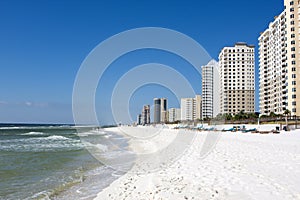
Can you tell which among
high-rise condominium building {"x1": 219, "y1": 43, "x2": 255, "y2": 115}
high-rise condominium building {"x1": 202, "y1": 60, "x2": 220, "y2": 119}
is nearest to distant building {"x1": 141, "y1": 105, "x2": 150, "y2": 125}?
high-rise condominium building {"x1": 202, "y1": 60, "x2": 220, "y2": 119}

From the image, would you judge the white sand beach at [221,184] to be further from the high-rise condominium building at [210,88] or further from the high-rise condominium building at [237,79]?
the high-rise condominium building at [210,88]

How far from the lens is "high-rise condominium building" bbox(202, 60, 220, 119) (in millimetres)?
116875

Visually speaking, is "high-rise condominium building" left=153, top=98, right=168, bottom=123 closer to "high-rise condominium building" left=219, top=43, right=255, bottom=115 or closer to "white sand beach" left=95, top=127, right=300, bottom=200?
"high-rise condominium building" left=219, top=43, right=255, bottom=115

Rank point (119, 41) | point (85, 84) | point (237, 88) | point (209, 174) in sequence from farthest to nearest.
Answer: point (237, 88) → point (119, 41) → point (85, 84) → point (209, 174)

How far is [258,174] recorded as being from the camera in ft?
23.5

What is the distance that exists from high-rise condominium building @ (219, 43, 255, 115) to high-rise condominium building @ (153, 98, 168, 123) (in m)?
57.7

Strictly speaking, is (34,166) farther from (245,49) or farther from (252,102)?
(245,49)

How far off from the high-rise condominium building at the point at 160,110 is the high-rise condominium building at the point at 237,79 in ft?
189

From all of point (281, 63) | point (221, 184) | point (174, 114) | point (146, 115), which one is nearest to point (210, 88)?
point (281, 63)

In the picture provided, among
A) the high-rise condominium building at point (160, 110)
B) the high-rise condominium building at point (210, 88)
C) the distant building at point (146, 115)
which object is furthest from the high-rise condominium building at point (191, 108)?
the distant building at point (146, 115)

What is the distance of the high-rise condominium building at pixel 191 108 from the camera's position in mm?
136575

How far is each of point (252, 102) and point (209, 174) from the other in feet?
346

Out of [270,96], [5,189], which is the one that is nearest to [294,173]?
[5,189]

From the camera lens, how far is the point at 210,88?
4850 inches
